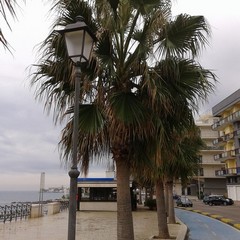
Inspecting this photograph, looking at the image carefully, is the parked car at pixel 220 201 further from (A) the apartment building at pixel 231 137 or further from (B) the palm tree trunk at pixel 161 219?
(B) the palm tree trunk at pixel 161 219

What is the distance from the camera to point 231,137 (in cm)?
6456

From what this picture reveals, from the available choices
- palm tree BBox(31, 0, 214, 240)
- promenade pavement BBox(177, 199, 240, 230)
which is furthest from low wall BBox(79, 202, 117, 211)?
palm tree BBox(31, 0, 214, 240)

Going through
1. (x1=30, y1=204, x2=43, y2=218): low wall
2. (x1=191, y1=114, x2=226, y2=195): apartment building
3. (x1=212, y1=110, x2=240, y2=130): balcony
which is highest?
(x1=212, y1=110, x2=240, y2=130): balcony

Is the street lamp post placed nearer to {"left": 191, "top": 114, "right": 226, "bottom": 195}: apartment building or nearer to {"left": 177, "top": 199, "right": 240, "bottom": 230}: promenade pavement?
{"left": 177, "top": 199, "right": 240, "bottom": 230}: promenade pavement

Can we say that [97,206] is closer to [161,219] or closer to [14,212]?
[14,212]

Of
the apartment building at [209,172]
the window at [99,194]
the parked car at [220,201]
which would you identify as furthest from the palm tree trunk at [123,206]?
the apartment building at [209,172]

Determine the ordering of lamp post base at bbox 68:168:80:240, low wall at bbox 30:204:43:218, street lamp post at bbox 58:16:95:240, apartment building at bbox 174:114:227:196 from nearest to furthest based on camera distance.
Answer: lamp post base at bbox 68:168:80:240
street lamp post at bbox 58:16:95:240
low wall at bbox 30:204:43:218
apartment building at bbox 174:114:227:196

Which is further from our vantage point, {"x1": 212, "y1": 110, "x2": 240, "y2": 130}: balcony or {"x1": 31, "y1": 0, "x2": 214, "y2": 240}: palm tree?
{"x1": 212, "y1": 110, "x2": 240, "y2": 130}: balcony

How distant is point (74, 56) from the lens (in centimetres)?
532

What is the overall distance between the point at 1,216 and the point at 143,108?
17.9 m

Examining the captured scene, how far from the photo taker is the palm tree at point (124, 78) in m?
6.99

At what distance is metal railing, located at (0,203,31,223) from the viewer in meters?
21.8

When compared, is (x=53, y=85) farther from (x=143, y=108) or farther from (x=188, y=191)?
(x=188, y=191)

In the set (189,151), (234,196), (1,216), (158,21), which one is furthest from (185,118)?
(234,196)
